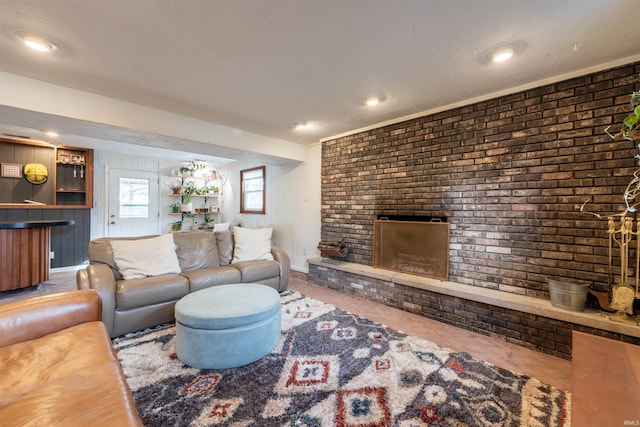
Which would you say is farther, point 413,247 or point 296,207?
point 296,207

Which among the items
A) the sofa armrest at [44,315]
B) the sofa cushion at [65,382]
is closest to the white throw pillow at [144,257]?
the sofa armrest at [44,315]

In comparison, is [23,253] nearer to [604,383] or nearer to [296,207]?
[296,207]

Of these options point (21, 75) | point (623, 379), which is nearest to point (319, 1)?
point (623, 379)

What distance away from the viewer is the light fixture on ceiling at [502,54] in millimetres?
1902

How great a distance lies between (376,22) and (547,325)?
2.64m

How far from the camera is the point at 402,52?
1.96m

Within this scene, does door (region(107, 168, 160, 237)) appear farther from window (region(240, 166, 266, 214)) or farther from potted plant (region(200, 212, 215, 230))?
window (region(240, 166, 266, 214))

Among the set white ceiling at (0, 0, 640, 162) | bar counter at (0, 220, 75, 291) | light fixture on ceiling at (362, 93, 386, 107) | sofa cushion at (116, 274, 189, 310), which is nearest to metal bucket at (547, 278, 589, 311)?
white ceiling at (0, 0, 640, 162)

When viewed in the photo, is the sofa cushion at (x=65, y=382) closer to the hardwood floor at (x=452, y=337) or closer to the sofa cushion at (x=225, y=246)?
the sofa cushion at (x=225, y=246)

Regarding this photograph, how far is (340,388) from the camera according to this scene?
1.70 metres

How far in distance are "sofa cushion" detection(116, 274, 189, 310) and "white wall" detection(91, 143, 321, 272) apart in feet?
7.65

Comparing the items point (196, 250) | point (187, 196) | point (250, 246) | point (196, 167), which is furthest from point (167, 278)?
point (196, 167)

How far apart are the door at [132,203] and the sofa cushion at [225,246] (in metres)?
3.25

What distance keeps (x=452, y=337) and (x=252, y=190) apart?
15.9 feet
